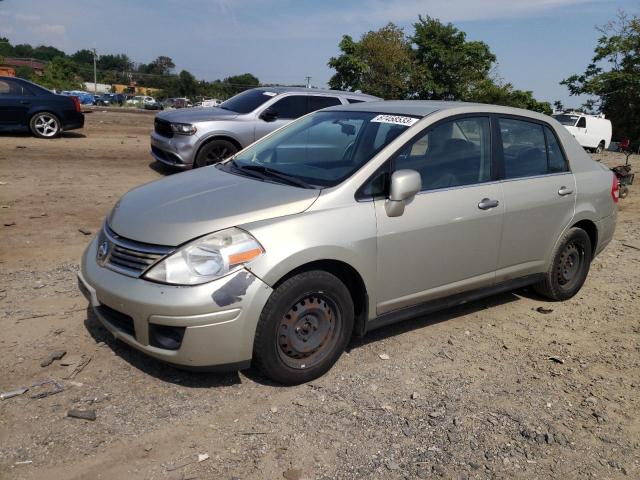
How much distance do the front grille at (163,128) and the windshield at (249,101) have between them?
120 centimetres

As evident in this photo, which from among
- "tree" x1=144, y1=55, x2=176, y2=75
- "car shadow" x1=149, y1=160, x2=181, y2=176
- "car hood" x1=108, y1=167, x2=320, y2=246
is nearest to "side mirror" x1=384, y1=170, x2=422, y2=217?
"car hood" x1=108, y1=167, x2=320, y2=246

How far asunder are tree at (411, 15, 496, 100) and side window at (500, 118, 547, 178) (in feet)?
99.2

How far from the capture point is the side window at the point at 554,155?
4931 mm

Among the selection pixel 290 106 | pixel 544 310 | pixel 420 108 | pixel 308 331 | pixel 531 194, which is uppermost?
pixel 290 106

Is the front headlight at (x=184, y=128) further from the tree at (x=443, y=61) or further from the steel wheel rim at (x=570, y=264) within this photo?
the tree at (x=443, y=61)

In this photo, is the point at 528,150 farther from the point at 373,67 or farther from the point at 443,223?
the point at 373,67

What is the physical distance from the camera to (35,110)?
1345 cm

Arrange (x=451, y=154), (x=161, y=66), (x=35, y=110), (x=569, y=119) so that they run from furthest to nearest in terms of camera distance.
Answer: (x=161, y=66)
(x=569, y=119)
(x=35, y=110)
(x=451, y=154)

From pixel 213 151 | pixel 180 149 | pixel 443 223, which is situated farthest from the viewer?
pixel 213 151

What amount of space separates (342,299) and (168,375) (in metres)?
1.20

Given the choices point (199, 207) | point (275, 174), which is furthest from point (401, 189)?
point (199, 207)

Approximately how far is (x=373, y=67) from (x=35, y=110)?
22.3m

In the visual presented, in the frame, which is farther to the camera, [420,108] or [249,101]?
[249,101]

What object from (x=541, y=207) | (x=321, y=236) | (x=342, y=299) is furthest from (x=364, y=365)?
(x=541, y=207)
